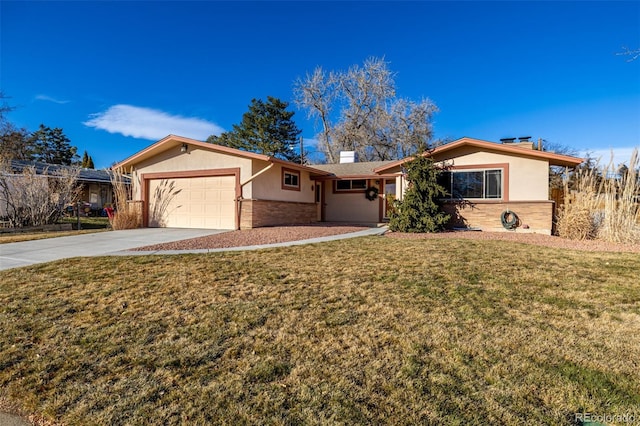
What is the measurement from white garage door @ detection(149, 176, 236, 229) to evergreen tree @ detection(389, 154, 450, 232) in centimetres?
621

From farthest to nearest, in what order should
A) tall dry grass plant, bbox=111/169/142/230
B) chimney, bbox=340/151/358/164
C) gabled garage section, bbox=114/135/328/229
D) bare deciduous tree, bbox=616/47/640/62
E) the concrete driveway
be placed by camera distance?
chimney, bbox=340/151/358/164 → tall dry grass plant, bbox=111/169/142/230 → gabled garage section, bbox=114/135/328/229 → bare deciduous tree, bbox=616/47/640/62 → the concrete driveway

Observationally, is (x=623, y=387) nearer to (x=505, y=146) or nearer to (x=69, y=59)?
(x=505, y=146)

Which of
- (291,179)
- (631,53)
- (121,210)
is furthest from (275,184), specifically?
(631,53)

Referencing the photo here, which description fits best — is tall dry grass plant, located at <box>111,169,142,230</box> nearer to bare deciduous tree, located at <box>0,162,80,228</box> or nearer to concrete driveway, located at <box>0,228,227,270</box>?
bare deciduous tree, located at <box>0,162,80,228</box>

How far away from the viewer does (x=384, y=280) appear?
5.04 m

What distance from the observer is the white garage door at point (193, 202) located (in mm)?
13000

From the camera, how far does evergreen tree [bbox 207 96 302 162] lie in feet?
110

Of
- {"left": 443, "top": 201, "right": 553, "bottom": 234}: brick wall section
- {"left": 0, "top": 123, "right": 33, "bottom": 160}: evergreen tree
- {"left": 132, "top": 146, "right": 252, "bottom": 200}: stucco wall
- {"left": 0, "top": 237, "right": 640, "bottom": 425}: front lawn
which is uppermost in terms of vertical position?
{"left": 0, "top": 123, "right": 33, "bottom": 160}: evergreen tree

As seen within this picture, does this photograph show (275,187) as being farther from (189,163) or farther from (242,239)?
(242,239)

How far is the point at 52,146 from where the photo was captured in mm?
37875

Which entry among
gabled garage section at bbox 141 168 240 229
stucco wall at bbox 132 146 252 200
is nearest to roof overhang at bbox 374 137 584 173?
stucco wall at bbox 132 146 252 200

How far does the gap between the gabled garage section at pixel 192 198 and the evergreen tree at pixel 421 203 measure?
6072mm

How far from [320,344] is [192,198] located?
39.5ft

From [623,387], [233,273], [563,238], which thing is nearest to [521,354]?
[623,387]
